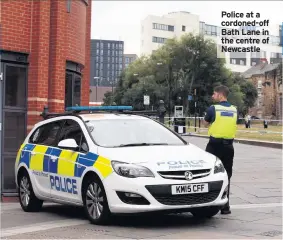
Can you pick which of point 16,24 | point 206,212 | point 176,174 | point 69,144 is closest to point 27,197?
point 69,144

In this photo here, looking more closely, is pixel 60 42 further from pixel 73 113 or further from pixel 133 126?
pixel 133 126

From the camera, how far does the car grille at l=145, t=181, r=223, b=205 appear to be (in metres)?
7.12

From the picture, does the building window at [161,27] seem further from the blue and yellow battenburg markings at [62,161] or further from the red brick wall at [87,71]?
the blue and yellow battenburg markings at [62,161]

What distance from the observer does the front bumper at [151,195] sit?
712 centimetres

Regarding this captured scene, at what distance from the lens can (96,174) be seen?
25.0ft

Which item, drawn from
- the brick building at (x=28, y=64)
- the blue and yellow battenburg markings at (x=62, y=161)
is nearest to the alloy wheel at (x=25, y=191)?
the blue and yellow battenburg markings at (x=62, y=161)

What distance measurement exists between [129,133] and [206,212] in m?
1.53

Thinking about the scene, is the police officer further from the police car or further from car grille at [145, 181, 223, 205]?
car grille at [145, 181, 223, 205]

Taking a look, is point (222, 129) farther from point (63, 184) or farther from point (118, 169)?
point (63, 184)

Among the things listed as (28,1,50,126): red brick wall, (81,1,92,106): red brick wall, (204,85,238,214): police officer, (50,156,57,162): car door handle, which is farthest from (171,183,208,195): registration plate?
(81,1,92,106): red brick wall

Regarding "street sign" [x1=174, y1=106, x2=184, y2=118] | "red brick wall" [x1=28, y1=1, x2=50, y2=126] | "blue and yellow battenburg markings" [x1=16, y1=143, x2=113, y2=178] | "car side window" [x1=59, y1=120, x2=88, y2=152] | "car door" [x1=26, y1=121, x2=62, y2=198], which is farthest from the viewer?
"street sign" [x1=174, y1=106, x2=184, y2=118]

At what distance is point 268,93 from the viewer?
356 ft

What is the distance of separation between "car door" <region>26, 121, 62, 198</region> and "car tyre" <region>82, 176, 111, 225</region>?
1.38m

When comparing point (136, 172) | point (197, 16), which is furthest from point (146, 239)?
point (197, 16)
